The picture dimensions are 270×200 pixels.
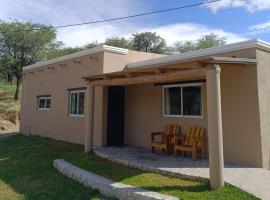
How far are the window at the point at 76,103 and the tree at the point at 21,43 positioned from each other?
19203 mm

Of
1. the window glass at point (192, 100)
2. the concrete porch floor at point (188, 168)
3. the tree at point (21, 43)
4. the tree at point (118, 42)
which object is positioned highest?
the tree at point (118, 42)

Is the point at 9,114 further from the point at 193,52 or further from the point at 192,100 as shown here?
the point at 193,52

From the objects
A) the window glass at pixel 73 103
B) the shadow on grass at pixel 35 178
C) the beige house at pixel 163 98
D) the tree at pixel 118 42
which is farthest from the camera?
the tree at pixel 118 42

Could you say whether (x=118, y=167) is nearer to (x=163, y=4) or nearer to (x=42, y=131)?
(x=163, y=4)

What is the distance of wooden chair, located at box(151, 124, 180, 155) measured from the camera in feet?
30.8

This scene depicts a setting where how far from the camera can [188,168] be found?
24.0 ft

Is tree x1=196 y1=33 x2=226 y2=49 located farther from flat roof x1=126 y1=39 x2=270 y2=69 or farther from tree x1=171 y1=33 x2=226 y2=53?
flat roof x1=126 y1=39 x2=270 y2=69

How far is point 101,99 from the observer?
454 inches

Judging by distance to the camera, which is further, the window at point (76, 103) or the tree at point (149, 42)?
the tree at point (149, 42)

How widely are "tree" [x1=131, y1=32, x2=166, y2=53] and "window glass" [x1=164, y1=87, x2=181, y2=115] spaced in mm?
34509

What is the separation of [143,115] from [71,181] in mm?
4523

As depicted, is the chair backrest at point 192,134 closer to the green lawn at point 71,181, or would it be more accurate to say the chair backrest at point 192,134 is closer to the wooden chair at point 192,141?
the wooden chair at point 192,141

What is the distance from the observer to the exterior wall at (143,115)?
35.4 feet

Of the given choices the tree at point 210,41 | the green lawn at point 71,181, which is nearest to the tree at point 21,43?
the green lawn at point 71,181
